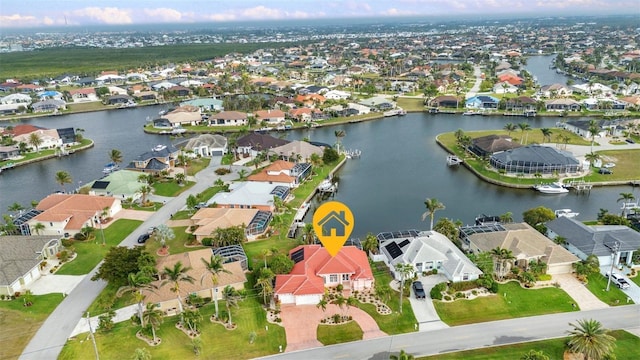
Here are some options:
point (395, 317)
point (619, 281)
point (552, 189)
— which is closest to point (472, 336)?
point (395, 317)

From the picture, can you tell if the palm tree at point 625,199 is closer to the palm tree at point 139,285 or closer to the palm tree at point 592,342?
the palm tree at point 592,342

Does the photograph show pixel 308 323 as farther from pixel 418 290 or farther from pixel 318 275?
pixel 418 290

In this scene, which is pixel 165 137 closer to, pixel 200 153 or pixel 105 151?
→ pixel 105 151

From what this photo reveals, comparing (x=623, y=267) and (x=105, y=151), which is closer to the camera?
(x=623, y=267)

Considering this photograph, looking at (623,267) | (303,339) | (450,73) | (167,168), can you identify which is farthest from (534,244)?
(450,73)

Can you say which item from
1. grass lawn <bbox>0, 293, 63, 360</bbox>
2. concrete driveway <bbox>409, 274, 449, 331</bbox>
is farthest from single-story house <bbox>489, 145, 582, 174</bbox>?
grass lawn <bbox>0, 293, 63, 360</bbox>

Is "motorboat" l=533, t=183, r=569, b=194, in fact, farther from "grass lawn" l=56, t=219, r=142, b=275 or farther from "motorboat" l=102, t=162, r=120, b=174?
"motorboat" l=102, t=162, r=120, b=174

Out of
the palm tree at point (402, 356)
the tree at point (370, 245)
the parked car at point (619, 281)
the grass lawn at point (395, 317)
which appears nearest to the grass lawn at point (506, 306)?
the grass lawn at point (395, 317)
